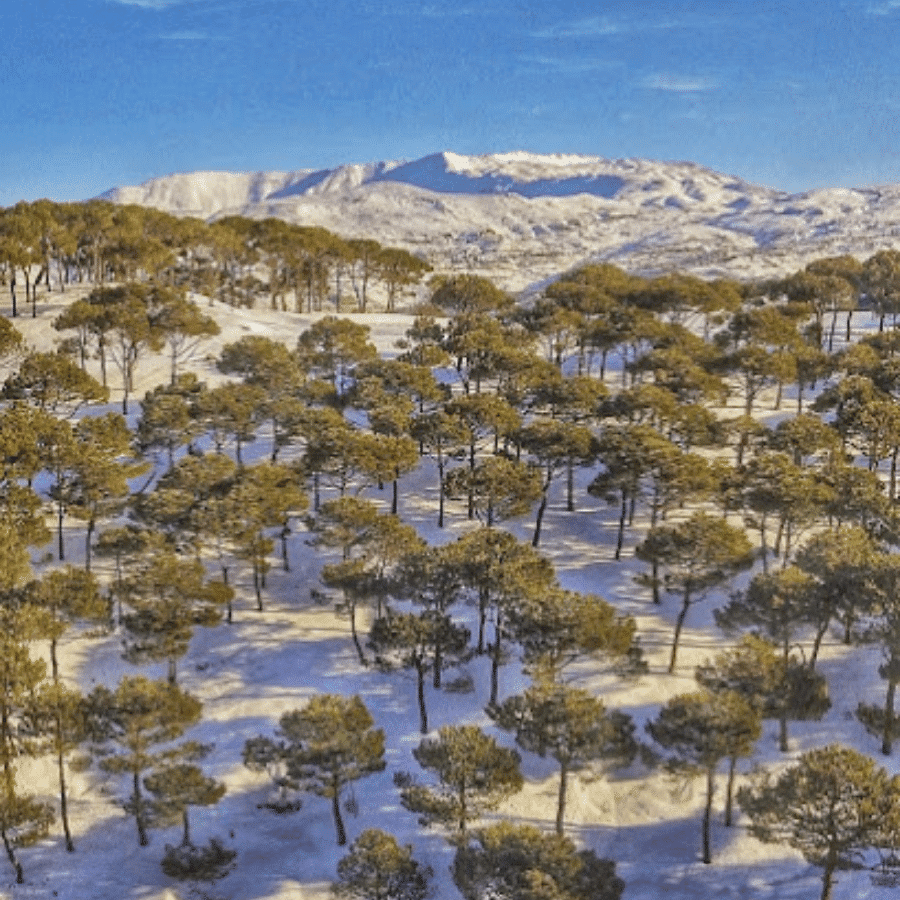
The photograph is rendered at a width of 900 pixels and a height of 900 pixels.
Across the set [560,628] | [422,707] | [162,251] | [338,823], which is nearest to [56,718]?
[338,823]

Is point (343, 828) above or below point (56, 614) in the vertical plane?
below

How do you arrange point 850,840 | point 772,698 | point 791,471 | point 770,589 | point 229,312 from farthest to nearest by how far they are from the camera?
point 229,312
point 791,471
point 770,589
point 772,698
point 850,840

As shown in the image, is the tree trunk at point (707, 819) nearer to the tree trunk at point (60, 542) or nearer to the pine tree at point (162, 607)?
the pine tree at point (162, 607)

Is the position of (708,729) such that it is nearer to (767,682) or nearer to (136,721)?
(767,682)

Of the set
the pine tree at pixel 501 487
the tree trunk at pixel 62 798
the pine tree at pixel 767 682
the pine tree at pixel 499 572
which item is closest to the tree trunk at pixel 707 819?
the pine tree at pixel 767 682

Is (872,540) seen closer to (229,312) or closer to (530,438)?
A: (530,438)

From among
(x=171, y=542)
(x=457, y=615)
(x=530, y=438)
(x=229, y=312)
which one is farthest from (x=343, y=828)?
(x=229, y=312)
